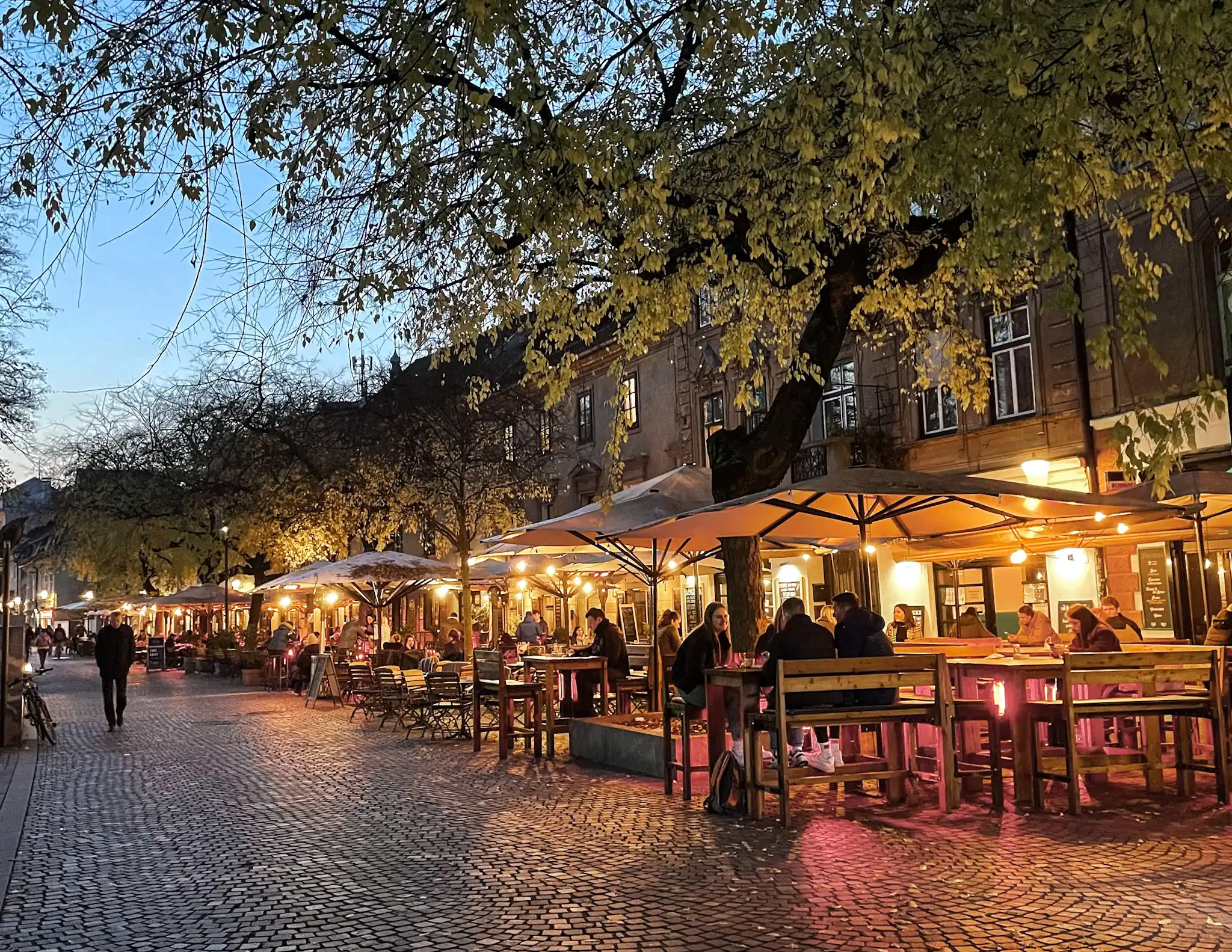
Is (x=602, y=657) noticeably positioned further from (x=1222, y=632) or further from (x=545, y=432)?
(x=545, y=432)

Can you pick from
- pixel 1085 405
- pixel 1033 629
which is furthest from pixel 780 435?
pixel 1085 405

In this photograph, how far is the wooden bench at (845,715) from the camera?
847cm

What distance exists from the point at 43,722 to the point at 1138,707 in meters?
15.0

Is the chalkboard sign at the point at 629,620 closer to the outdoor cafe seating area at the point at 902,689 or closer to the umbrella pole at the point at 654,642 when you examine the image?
the outdoor cafe seating area at the point at 902,689

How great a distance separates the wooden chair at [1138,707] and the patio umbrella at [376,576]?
15551mm

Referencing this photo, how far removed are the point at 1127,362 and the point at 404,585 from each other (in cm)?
1477

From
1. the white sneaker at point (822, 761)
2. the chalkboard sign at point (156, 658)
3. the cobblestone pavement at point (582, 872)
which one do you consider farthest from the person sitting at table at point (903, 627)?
the chalkboard sign at point (156, 658)

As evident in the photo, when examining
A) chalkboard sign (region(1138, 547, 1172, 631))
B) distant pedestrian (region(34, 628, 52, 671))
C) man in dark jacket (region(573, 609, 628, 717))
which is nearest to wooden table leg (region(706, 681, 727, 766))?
→ man in dark jacket (region(573, 609, 628, 717))

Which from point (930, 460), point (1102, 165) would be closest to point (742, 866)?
point (1102, 165)

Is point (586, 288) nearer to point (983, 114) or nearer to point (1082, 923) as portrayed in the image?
point (983, 114)

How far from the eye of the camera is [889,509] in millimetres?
10617

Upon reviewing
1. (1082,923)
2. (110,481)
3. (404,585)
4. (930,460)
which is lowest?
(1082,923)

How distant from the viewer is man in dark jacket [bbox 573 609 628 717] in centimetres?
1418

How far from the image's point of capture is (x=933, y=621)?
74.5ft
